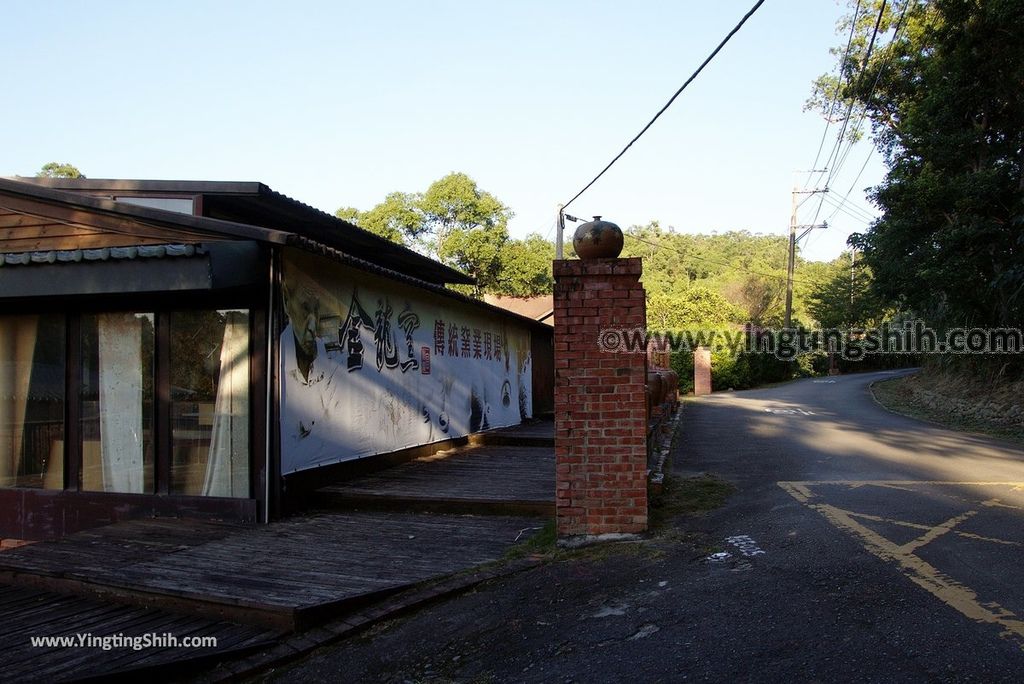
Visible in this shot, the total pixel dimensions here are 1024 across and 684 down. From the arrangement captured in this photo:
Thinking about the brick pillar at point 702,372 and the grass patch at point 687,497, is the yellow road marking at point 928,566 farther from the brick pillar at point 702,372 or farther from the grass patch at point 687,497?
the brick pillar at point 702,372

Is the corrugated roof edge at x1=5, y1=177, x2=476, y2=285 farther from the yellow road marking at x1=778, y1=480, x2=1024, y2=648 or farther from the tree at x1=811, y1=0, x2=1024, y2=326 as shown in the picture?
the tree at x1=811, y1=0, x2=1024, y2=326

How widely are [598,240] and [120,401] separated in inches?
211

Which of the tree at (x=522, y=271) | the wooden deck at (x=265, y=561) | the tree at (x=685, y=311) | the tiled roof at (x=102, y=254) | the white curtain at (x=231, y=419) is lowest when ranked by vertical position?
the wooden deck at (x=265, y=561)

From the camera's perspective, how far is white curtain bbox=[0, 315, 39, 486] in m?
8.12

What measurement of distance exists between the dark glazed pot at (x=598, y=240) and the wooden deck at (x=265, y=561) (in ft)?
8.07

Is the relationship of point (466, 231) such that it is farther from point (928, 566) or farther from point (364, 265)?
point (928, 566)

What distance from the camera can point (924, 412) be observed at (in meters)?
19.1

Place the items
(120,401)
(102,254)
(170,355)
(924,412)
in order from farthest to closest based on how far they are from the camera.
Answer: (924,412), (120,401), (170,355), (102,254)

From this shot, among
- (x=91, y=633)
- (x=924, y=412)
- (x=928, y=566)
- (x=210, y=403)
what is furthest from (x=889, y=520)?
(x=924, y=412)

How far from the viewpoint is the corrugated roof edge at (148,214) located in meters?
6.62

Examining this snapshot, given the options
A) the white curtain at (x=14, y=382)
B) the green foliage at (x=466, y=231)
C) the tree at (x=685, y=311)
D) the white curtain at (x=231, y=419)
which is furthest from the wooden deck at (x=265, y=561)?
the tree at (x=685, y=311)

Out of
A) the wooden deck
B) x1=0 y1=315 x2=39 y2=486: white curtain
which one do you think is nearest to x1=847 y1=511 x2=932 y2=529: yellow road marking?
the wooden deck

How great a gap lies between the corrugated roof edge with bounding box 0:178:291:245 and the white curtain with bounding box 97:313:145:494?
1.13 meters

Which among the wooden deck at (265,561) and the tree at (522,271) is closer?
the wooden deck at (265,561)
